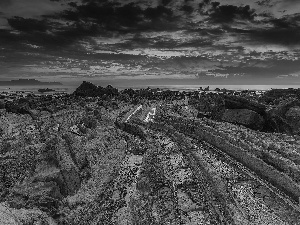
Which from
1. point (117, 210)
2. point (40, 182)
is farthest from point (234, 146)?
point (40, 182)

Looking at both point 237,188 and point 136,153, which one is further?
point 136,153

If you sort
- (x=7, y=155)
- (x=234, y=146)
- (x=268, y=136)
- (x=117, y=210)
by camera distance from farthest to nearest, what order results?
(x=268, y=136), (x=234, y=146), (x=7, y=155), (x=117, y=210)

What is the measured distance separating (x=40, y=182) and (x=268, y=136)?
16.8m

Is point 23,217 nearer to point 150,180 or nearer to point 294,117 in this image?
point 150,180

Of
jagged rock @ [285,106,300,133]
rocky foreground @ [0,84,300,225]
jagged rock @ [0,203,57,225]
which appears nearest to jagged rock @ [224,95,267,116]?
jagged rock @ [285,106,300,133]

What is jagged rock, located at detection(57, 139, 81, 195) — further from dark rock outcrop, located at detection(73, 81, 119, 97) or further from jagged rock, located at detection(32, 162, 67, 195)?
dark rock outcrop, located at detection(73, 81, 119, 97)

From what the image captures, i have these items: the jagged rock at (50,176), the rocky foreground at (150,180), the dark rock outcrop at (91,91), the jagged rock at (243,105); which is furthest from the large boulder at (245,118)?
the dark rock outcrop at (91,91)

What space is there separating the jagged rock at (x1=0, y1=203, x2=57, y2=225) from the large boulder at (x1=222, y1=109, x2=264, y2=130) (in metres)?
19.8

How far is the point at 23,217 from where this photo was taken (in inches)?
344

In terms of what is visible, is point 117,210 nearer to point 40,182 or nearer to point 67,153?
point 40,182

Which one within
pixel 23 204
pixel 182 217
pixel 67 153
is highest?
pixel 67 153

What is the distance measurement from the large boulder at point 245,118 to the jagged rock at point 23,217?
19818 millimetres

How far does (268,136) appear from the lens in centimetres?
2109

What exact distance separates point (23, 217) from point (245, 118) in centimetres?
2092
